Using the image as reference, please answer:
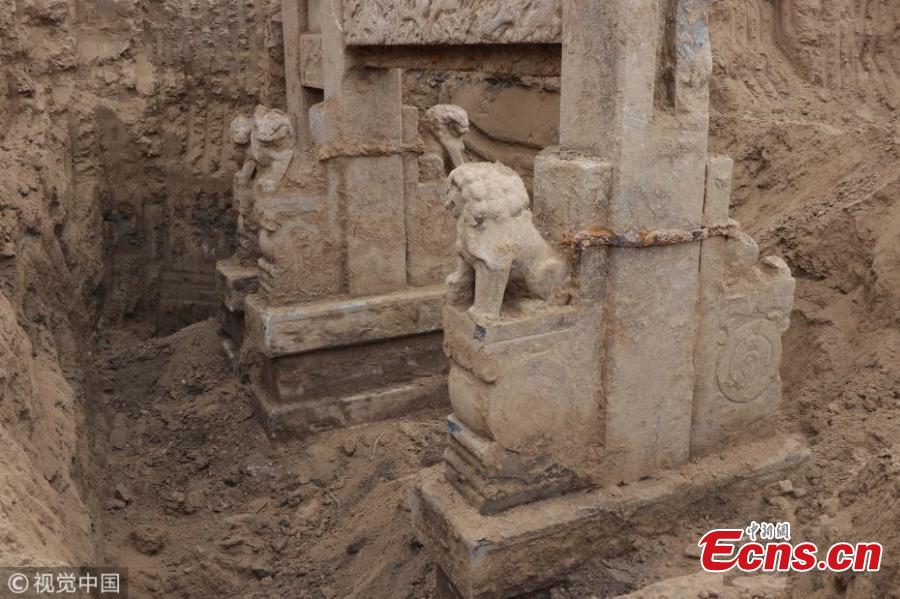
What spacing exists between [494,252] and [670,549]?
54.5 inches

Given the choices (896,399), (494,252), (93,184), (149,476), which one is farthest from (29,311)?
(896,399)

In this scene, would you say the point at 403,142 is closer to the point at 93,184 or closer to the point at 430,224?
the point at 430,224

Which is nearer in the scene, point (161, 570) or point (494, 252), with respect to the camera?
point (494, 252)

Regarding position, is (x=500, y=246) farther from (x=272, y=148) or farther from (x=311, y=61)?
→ (x=311, y=61)

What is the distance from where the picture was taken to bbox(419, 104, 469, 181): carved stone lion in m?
5.66

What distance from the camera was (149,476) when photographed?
5223 millimetres

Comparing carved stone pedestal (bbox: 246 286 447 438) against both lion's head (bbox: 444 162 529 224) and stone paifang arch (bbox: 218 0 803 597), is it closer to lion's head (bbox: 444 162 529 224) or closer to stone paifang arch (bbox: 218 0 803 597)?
stone paifang arch (bbox: 218 0 803 597)

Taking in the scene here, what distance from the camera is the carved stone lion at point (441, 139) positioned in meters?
5.66

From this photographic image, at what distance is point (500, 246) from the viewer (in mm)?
3107
